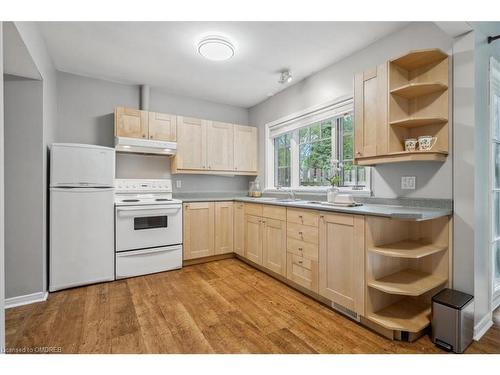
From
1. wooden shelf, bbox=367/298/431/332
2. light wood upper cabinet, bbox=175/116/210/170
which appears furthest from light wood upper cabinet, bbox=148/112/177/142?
wooden shelf, bbox=367/298/431/332

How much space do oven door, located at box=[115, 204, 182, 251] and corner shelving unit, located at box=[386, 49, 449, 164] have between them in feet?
8.13

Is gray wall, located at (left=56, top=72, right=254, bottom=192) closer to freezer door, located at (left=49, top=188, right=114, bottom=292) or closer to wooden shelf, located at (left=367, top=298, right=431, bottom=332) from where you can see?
freezer door, located at (left=49, top=188, right=114, bottom=292)

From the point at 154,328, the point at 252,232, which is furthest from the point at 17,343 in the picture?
the point at 252,232

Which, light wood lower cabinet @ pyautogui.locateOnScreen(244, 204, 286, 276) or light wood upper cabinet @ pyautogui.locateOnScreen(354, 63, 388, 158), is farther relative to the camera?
light wood lower cabinet @ pyautogui.locateOnScreen(244, 204, 286, 276)

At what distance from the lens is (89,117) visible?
3.38m

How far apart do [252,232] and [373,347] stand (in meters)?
1.91

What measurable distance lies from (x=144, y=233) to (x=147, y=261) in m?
0.35

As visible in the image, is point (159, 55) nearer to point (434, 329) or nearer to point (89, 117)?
point (89, 117)

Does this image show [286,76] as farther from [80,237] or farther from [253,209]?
[80,237]

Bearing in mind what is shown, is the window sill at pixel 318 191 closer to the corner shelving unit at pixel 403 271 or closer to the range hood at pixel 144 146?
the corner shelving unit at pixel 403 271

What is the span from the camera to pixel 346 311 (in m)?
2.09

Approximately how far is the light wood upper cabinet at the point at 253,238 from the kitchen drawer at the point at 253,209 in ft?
0.17

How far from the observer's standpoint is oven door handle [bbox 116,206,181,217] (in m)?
2.97

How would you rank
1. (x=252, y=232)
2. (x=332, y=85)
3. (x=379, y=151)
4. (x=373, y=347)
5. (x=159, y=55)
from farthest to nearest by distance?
(x=252, y=232) → (x=332, y=85) → (x=159, y=55) → (x=379, y=151) → (x=373, y=347)
